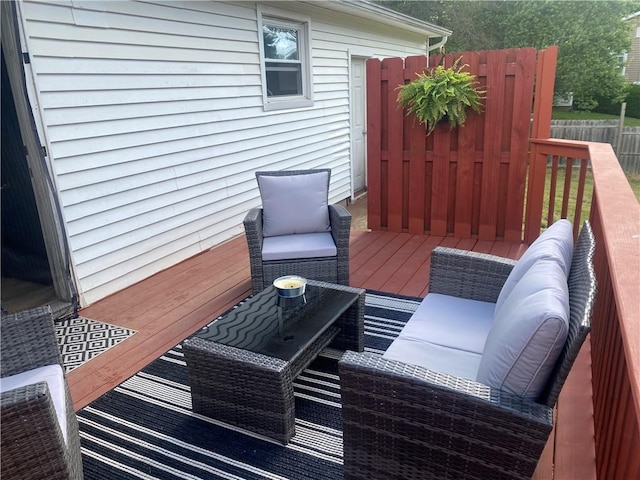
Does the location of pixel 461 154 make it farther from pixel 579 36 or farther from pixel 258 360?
pixel 579 36

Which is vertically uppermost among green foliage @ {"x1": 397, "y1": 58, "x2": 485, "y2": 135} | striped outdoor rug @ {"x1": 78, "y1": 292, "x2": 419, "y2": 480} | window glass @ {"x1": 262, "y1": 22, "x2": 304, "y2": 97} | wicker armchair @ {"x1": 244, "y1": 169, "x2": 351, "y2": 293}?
window glass @ {"x1": 262, "y1": 22, "x2": 304, "y2": 97}

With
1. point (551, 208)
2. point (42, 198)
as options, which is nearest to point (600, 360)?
point (551, 208)

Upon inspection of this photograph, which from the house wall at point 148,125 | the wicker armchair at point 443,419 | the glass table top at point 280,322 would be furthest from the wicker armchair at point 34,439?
the house wall at point 148,125

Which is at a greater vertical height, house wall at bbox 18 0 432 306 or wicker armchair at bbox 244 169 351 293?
house wall at bbox 18 0 432 306

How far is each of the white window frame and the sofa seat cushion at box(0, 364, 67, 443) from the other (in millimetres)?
4124

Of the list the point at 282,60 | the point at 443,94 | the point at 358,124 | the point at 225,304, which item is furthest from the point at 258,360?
the point at 358,124

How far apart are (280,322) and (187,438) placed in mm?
657

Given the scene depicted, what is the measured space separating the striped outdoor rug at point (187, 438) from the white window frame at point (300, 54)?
375 centimetres

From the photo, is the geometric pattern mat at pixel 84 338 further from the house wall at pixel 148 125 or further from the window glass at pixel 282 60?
the window glass at pixel 282 60

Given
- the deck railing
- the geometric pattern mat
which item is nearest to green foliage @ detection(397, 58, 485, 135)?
the deck railing

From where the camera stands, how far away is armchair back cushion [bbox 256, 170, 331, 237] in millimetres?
3543

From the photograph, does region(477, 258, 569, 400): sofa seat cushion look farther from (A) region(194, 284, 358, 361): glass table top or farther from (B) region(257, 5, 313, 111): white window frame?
(B) region(257, 5, 313, 111): white window frame

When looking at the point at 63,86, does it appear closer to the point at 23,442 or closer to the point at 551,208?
the point at 23,442

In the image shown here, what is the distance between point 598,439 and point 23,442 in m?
1.94
